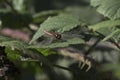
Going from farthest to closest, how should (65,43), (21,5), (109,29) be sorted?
(21,5)
(109,29)
(65,43)

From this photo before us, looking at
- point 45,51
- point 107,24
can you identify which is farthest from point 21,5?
point 107,24

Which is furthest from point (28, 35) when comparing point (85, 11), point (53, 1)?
point (53, 1)

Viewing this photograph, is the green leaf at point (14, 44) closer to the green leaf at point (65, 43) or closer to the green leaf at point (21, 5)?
the green leaf at point (65, 43)

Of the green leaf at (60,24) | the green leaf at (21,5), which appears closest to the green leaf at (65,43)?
the green leaf at (60,24)

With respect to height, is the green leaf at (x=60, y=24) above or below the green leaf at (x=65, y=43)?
above

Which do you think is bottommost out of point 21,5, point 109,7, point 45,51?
point 45,51

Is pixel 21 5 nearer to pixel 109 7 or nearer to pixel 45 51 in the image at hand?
pixel 45 51

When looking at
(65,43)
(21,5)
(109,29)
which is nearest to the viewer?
(65,43)

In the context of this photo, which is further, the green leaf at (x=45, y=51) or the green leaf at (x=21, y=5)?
the green leaf at (x=21, y=5)

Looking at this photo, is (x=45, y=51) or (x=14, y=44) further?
(x=45, y=51)
